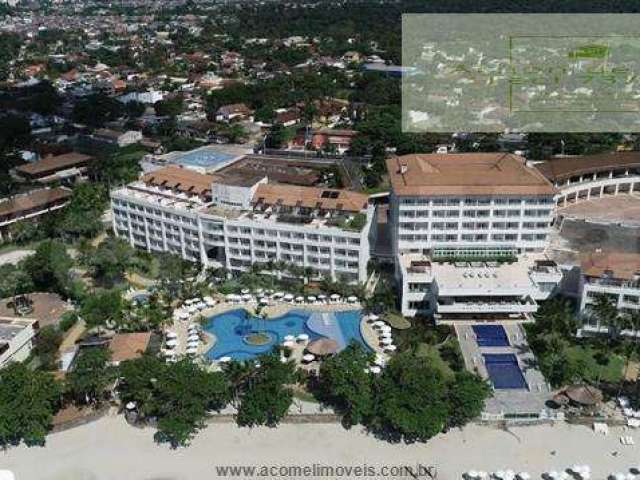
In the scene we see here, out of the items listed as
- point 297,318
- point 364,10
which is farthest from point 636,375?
point 364,10

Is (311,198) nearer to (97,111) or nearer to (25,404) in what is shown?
(25,404)

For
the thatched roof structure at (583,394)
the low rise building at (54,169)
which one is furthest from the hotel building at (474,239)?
the low rise building at (54,169)

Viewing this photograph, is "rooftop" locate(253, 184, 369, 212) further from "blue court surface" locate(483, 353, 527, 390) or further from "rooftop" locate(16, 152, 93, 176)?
"rooftop" locate(16, 152, 93, 176)

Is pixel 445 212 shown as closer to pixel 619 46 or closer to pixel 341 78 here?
pixel 619 46

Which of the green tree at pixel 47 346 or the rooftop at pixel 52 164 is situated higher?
the rooftop at pixel 52 164

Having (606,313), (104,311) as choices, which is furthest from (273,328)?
(606,313)

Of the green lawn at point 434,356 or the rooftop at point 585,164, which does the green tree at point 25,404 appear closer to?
the green lawn at point 434,356
